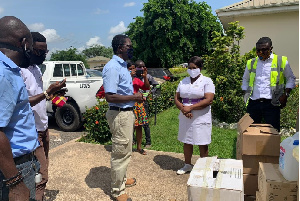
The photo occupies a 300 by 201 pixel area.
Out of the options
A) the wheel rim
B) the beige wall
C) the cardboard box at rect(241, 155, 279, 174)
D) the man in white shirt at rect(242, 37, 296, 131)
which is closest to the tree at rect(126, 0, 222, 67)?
the beige wall

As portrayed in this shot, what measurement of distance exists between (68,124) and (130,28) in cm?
2321

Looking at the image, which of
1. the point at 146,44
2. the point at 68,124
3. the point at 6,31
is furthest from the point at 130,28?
the point at 6,31

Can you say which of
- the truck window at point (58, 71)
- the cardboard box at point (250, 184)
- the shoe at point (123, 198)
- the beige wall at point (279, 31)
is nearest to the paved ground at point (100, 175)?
the shoe at point (123, 198)

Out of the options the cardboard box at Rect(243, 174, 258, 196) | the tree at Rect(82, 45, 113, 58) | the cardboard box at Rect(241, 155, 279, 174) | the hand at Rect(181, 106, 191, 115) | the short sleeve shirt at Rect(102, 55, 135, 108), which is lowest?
the cardboard box at Rect(243, 174, 258, 196)

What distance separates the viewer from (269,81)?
403 cm

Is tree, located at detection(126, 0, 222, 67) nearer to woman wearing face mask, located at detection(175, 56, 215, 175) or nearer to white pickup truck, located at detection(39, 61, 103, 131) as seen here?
white pickup truck, located at detection(39, 61, 103, 131)

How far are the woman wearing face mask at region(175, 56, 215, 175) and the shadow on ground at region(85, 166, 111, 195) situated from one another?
51.2 inches

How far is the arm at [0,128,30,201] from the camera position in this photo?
5.24 ft

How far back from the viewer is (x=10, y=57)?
181cm

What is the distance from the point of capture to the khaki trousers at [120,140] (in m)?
3.25

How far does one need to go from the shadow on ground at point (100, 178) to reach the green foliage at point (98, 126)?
1382 mm

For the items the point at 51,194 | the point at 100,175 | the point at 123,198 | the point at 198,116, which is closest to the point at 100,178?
the point at 100,175

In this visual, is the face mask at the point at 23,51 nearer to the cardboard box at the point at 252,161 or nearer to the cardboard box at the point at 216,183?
the cardboard box at the point at 216,183

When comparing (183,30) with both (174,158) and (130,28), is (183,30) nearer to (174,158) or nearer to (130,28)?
(130,28)
